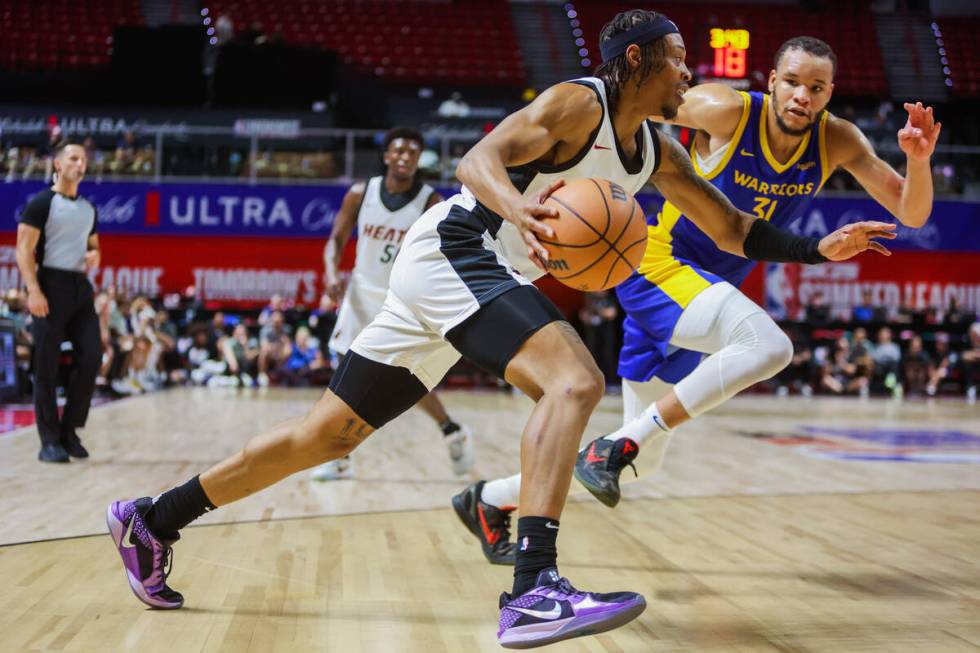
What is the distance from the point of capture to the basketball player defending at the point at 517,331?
2613 millimetres

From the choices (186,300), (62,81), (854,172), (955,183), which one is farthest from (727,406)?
(62,81)

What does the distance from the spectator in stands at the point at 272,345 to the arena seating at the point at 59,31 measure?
28.4ft

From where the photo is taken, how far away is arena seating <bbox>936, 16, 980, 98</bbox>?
2302 cm

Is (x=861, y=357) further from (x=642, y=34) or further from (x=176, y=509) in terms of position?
(x=176, y=509)

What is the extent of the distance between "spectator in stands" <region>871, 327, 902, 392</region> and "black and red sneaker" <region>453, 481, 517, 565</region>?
46.4ft

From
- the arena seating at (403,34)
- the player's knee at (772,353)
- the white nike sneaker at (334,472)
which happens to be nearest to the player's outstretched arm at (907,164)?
the player's knee at (772,353)

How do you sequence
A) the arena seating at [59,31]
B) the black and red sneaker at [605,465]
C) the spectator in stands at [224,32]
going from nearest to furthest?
the black and red sneaker at [605,465]
the spectator in stands at [224,32]
the arena seating at [59,31]

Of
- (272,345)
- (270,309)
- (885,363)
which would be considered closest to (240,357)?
(272,345)

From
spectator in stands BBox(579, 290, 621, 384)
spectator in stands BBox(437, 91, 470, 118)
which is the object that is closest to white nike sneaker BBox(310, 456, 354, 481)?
spectator in stands BBox(579, 290, 621, 384)

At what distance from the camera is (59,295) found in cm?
647

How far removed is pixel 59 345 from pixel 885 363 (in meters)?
13.9

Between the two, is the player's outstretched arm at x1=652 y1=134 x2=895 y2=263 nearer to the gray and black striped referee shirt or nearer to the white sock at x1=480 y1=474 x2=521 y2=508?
the white sock at x1=480 y1=474 x2=521 y2=508

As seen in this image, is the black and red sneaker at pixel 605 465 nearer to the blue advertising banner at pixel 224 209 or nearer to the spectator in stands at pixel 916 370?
the blue advertising banner at pixel 224 209

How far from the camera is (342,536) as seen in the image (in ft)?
14.2
